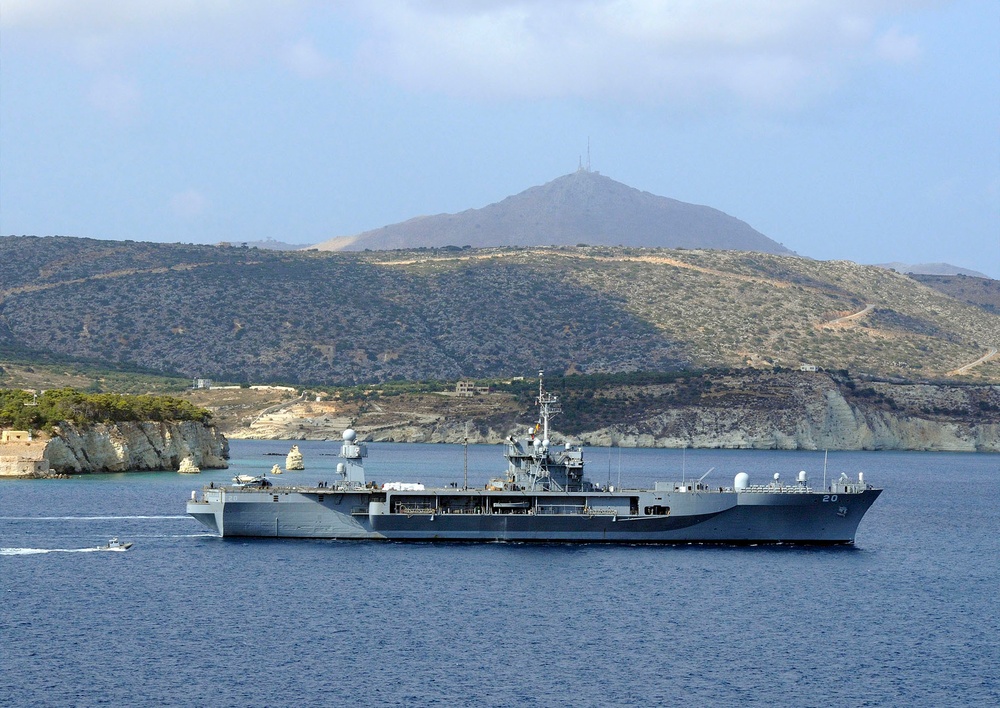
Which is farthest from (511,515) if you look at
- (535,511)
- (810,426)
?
(810,426)

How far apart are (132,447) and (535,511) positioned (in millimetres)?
44639

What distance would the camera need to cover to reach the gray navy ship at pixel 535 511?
59625 mm

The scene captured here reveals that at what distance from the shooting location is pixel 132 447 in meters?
96.5

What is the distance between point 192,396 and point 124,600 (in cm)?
12444

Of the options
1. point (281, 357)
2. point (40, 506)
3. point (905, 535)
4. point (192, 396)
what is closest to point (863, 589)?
point (905, 535)

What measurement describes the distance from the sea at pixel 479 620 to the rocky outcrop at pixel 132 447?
70.3ft

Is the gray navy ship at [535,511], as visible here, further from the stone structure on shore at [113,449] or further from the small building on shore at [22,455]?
the stone structure on shore at [113,449]

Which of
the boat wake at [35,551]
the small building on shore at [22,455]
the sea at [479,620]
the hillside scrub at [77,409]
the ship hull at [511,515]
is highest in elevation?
the hillside scrub at [77,409]

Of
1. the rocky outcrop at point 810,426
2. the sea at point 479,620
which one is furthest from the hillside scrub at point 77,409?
the rocky outcrop at point 810,426

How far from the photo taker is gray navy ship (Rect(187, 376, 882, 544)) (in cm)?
5962

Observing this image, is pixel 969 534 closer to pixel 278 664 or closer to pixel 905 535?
pixel 905 535

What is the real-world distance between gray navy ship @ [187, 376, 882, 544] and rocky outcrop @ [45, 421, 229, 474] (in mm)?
32977

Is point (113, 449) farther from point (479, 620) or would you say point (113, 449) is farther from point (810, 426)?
point (810, 426)

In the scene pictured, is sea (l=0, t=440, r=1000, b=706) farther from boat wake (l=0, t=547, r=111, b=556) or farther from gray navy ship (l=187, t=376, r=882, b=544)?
gray navy ship (l=187, t=376, r=882, b=544)
